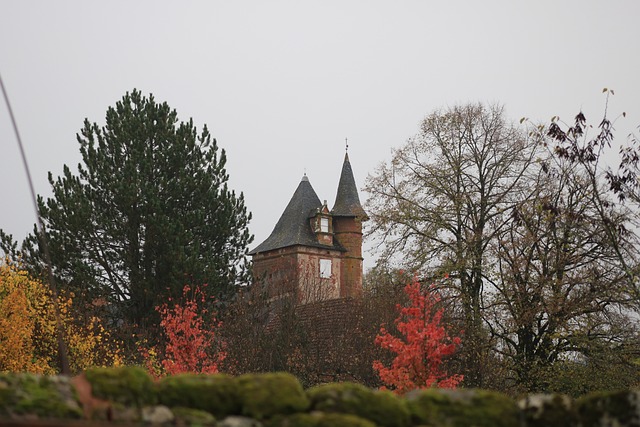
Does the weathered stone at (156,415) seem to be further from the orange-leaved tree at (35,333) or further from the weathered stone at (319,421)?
the orange-leaved tree at (35,333)

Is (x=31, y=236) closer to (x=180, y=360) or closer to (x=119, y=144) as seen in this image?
(x=119, y=144)

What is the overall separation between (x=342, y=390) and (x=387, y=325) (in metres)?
18.5

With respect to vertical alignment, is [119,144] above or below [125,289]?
above

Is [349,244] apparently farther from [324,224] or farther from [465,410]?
[465,410]

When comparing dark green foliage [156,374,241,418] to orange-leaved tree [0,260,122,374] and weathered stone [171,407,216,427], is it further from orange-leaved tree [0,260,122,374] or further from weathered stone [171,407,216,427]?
orange-leaved tree [0,260,122,374]

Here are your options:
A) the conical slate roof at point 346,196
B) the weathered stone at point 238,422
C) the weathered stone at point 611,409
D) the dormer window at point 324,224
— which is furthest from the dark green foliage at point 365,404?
the conical slate roof at point 346,196

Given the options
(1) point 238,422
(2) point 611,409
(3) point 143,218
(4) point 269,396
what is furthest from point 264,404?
(3) point 143,218

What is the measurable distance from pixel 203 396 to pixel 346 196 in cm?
5939

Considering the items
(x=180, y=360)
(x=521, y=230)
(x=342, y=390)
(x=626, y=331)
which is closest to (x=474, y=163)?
(x=521, y=230)

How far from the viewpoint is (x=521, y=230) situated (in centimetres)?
2497

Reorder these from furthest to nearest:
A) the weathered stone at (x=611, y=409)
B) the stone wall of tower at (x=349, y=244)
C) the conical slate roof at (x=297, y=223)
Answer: the stone wall of tower at (x=349, y=244) → the conical slate roof at (x=297, y=223) → the weathered stone at (x=611, y=409)

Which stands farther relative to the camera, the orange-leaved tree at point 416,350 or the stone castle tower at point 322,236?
the stone castle tower at point 322,236

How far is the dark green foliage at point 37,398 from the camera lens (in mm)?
3791

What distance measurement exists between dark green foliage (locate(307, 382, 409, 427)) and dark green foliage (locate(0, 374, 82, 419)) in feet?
4.01
